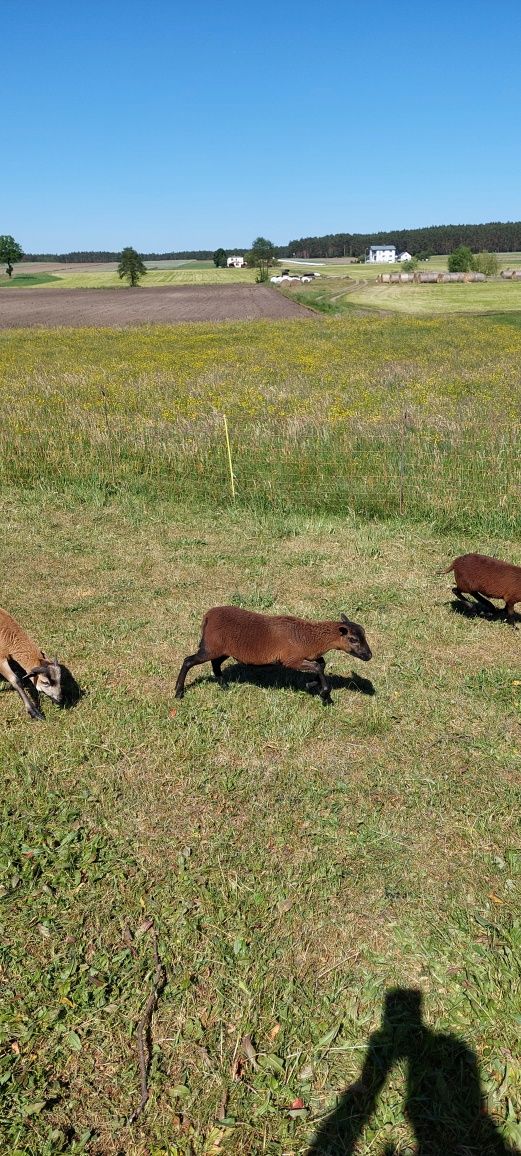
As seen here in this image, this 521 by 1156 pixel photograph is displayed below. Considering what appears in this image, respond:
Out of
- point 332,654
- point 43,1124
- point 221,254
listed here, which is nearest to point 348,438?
point 332,654

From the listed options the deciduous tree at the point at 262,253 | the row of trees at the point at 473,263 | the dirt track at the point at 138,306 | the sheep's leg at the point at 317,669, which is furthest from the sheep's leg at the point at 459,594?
the deciduous tree at the point at 262,253

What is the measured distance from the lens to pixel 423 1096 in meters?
3.31

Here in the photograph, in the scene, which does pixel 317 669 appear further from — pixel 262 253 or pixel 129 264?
pixel 262 253

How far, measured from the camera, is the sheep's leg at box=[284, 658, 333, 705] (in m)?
6.05

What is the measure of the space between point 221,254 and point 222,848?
18297 cm

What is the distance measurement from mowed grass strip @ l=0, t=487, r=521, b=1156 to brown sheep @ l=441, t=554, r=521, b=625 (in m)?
0.49

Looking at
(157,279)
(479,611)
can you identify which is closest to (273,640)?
(479,611)

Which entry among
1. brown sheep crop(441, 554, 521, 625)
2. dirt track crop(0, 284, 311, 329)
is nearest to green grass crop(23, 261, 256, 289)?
dirt track crop(0, 284, 311, 329)

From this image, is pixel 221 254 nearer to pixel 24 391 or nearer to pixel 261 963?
pixel 24 391

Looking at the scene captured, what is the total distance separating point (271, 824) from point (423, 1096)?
1.92 meters

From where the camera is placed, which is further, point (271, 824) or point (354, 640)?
point (354, 640)

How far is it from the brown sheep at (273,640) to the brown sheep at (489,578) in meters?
2.11

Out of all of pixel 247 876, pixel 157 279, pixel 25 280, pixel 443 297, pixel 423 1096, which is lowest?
pixel 423 1096

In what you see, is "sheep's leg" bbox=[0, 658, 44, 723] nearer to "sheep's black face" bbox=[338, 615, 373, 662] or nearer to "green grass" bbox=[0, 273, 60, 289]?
"sheep's black face" bbox=[338, 615, 373, 662]
